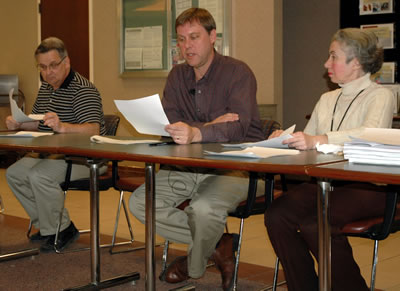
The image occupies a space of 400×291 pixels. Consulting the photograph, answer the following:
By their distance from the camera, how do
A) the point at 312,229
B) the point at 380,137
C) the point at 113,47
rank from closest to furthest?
the point at 380,137 → the point at 312,229 → the point at 113,47

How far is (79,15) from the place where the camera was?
283 inches

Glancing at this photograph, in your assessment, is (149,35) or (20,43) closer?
(149,35)

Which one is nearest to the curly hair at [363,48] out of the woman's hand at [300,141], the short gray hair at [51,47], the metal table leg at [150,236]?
the woman's hand at [300,141]

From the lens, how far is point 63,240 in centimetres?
386

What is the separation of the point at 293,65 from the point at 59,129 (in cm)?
353

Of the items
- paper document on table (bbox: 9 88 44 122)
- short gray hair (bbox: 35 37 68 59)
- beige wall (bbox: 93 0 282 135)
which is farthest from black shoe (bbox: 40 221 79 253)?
beige wall (bbox: 93 0 282 135)

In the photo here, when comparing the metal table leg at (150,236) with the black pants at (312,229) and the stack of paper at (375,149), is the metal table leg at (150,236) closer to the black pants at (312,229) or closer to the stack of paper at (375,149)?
the black pants at (312,229)

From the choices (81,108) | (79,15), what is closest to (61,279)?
(81,108)

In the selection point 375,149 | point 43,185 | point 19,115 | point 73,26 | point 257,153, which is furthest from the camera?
point 73,26

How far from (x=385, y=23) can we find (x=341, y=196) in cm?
398

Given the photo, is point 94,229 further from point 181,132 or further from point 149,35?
point 149,35

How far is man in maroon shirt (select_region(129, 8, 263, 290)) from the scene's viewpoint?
2.77 m

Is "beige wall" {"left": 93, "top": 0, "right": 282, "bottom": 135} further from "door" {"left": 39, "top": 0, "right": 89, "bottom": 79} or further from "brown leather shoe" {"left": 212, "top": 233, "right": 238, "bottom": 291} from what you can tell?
"brown leather shoe" {"left": 212, "top": 233, "right": 238, "bottom": 291}

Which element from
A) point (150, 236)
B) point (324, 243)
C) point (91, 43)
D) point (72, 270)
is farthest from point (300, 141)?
point (91, 43)
